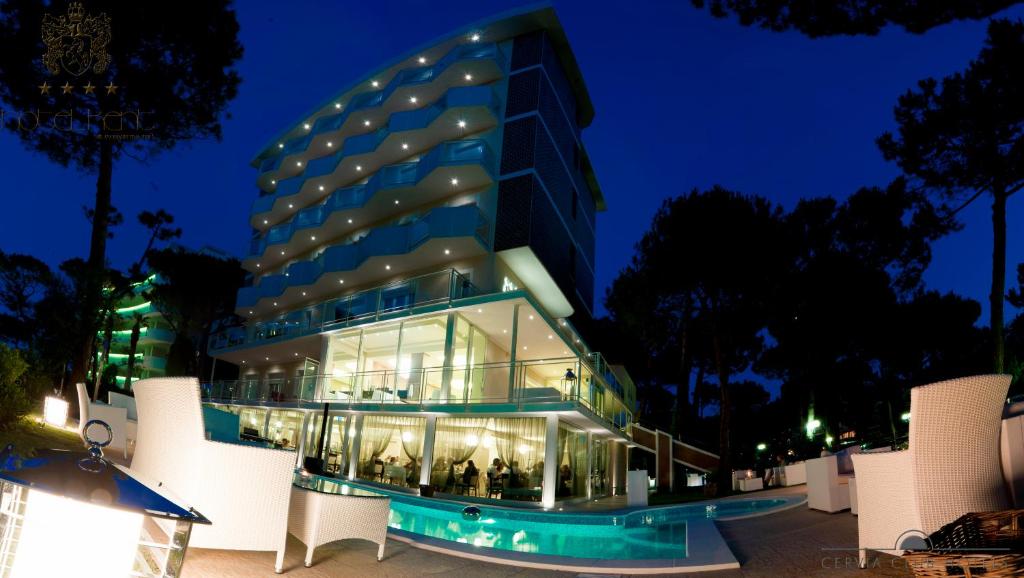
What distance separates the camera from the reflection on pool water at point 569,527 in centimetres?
621

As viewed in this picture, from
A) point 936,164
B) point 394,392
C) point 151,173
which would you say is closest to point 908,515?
point 394,392

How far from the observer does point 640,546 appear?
20.9ft

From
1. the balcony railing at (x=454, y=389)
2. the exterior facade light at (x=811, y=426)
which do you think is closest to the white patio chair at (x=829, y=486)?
the balcony railing at (x=454, y=389)

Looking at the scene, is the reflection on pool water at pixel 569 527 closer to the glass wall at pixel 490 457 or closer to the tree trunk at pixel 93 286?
the glass wall at pixel 490 457

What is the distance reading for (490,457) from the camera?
49.6ft

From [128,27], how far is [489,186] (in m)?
12.1

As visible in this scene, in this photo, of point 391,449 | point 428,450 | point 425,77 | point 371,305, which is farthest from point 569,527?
point 425,77

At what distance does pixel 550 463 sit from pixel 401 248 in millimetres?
9669

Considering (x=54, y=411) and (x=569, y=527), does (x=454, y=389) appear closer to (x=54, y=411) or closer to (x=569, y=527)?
(x=569, y=527)

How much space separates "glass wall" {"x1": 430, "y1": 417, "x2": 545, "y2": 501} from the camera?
1441 cm

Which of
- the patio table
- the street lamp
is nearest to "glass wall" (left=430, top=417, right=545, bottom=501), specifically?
the patio table

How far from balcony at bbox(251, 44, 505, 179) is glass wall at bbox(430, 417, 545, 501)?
13.6 meters

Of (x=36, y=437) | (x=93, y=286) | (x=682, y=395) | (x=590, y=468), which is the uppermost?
(x=93, y=286)

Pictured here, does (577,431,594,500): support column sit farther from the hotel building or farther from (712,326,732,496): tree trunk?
(712,326,732,496): tree trunk
